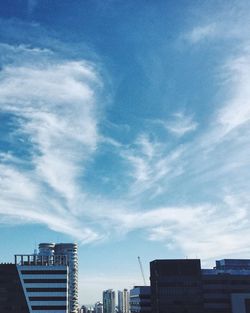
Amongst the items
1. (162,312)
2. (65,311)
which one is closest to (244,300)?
(162,312)

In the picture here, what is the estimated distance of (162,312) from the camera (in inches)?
7864

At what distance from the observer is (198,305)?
199875mm

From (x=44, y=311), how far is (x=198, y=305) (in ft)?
225

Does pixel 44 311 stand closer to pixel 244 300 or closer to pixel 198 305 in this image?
pixel 198 305

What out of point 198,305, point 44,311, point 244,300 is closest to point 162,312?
point 198,305

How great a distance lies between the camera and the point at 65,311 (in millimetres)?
199500

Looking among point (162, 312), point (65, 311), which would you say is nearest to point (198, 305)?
point (162, 312)

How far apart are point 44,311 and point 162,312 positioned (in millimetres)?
52389

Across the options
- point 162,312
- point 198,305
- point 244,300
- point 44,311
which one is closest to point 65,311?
point 44,311

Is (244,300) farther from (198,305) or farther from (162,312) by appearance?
(162,312)

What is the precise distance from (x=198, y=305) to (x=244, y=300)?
20.6m

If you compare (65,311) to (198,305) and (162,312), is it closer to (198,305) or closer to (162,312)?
(162,312)

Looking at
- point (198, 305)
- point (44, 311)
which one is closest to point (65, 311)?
point (44, 311)

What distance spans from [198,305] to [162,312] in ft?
53.5
